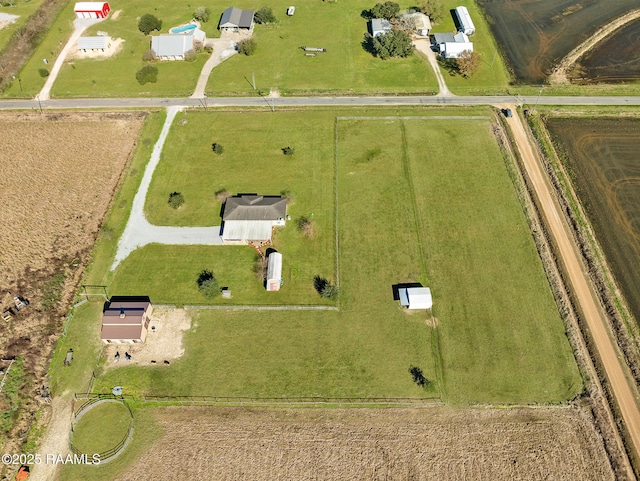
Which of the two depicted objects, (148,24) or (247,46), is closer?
(247,46)

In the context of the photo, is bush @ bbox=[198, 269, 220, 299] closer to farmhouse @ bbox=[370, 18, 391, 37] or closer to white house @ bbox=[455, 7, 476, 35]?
farmhouse @ bbox=[370, 18, 391, 37]

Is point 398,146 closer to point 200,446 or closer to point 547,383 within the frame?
point 547,383

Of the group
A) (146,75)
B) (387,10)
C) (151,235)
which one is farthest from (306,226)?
(387,10)

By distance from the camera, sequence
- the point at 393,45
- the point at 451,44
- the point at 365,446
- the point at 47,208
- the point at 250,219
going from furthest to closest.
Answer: the point at 451,44, the point at 393,45, the point at 47,208, the point at 250,219, the point at 365,446

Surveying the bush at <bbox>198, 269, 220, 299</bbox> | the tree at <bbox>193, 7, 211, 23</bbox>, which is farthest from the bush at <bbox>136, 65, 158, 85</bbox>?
the bush at <bbox>198, 269, 220, 299</bbox>

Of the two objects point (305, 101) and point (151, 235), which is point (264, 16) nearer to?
point (305, 101)

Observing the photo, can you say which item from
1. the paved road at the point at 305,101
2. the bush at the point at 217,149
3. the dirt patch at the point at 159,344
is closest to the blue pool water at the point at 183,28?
the paved road at the point at 305,101

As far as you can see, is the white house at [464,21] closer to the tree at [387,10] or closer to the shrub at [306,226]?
the tree at [387,10]
